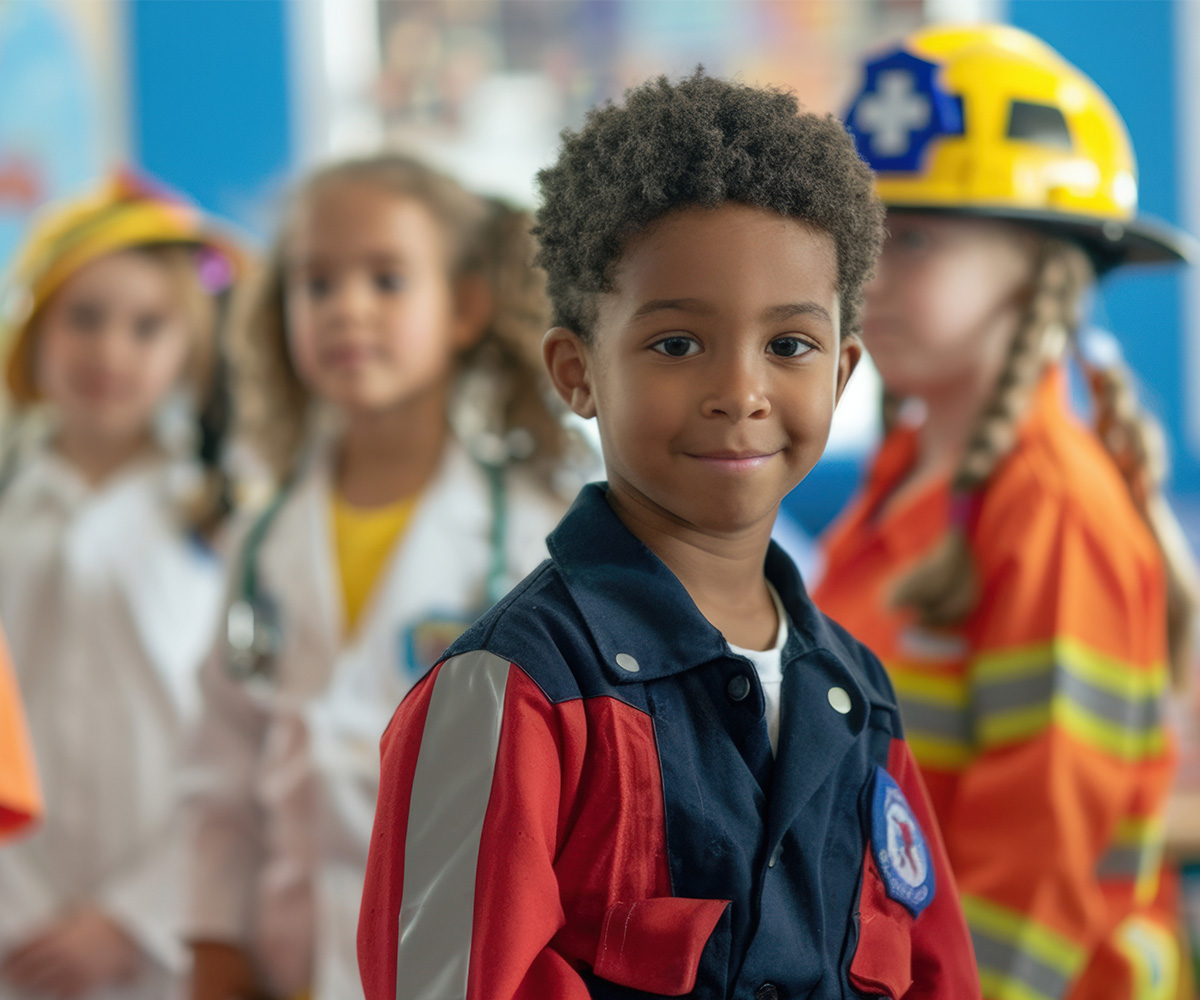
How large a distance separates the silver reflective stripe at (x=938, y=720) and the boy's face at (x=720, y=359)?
69cm

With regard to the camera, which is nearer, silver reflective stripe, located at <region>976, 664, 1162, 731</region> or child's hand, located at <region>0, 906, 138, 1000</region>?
silver reflective stripe, located at <region>976, 664, 1162, 731</region>

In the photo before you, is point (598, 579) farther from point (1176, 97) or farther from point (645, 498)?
point (1176, 97)

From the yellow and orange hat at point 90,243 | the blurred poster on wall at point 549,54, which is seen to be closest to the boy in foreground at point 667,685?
the yellow and orange hat at point 90,243

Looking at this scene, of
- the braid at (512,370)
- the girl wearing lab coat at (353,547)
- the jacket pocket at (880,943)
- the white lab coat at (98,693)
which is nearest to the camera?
the jacket pocket at (880,943)

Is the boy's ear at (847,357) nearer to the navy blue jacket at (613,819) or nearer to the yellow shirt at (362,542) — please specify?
the navy blue jacket at (613,819)

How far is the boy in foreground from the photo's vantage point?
802 millimetres

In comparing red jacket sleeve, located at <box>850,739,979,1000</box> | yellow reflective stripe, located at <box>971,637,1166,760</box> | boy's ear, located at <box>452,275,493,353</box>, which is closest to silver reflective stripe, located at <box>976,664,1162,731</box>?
yellow reflective stripe, located at <box>971,637,1166,760</box>

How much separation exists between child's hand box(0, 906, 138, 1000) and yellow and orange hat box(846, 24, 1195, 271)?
168 cm

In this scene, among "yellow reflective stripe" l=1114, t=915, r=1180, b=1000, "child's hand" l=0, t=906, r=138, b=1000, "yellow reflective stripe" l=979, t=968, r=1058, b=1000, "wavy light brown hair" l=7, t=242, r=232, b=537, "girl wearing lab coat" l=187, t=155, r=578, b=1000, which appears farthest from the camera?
"wavy light brown hair" l=7, t=242, r=232, b=537

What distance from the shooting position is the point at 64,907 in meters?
2.19

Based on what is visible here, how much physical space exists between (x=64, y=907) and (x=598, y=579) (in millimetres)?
1714

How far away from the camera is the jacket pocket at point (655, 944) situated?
81cm

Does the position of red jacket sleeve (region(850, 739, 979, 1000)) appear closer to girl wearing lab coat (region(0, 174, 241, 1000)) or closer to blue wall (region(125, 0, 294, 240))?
girl wearing lab coat (region(0, 174, 241, 1000))

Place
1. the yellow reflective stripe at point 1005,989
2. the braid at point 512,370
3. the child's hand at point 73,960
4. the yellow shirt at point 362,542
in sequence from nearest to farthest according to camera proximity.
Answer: the yellow reflective stripe at point 1005,989 < the yellow shirt at point 362,542 < the braid at point 512,370 < the child's hand at point 73,960
